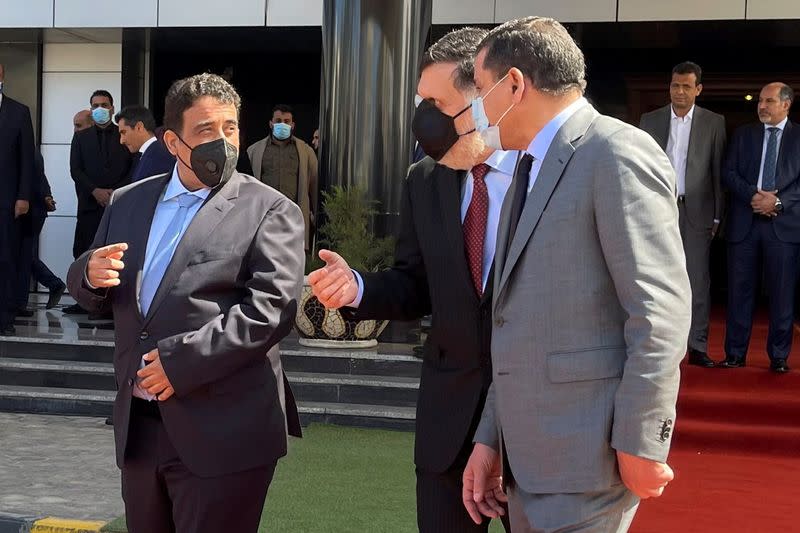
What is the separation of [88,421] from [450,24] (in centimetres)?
624

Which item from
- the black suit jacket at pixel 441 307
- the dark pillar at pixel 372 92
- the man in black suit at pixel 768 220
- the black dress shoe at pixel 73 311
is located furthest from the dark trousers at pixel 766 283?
the black dress shoe at pixel 73 311

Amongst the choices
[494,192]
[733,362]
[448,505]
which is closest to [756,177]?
[733,362]

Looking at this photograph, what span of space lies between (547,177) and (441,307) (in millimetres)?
761

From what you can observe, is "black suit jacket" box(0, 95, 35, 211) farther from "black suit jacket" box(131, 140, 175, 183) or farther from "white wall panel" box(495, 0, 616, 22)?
"white wall panel" box(495, 0, 616, 22)

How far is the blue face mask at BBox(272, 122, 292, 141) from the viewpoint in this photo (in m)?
11.5

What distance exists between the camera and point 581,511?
2.30m

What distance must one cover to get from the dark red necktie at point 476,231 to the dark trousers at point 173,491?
844 mm

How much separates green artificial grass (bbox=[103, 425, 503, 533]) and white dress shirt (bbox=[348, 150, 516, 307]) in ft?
8.22

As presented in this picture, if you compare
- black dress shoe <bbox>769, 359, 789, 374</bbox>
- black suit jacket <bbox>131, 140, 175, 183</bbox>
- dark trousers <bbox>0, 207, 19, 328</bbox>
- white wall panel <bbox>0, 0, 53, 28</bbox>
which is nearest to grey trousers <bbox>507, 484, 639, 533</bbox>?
black suit jacket <bbox>131, 140, 175, 183</bbox>

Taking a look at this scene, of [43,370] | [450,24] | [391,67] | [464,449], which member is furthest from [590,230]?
[450,24]

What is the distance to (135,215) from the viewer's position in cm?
326

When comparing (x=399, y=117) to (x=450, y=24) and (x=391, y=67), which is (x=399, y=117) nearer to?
(x=391, y=67)

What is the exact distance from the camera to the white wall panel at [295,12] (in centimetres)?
1215

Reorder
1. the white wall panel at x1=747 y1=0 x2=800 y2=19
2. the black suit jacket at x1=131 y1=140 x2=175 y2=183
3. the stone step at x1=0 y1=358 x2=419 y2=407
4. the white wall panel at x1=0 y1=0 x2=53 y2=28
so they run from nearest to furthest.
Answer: the black suit jacket at x1=131 y1=140 x2=175 y2=183
the stone step at x1=0 y1=358 x2=419 y2=407
the white wall panel at x1=747 y1=0 x2=800 y2=19
the white wall panel at x1=0 y1=0 x2=53 y2=28
